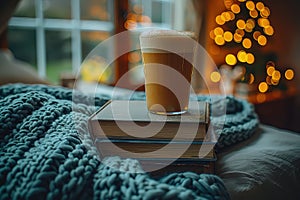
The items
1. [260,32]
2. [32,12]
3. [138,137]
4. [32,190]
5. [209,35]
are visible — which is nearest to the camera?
[32,190]

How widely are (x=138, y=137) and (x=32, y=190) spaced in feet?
0.60

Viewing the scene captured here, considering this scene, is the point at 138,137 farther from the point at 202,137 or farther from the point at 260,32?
the point at 260,32

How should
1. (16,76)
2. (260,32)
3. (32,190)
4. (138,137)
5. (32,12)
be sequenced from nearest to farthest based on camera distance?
(32,190)
(138,137)
(16,76)
(32,12)
(260,32)

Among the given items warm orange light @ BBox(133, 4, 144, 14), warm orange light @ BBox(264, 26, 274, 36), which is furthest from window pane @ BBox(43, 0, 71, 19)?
warm orange light @ BBox(264, 26, 274, 36)

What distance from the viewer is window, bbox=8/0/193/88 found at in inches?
87.1

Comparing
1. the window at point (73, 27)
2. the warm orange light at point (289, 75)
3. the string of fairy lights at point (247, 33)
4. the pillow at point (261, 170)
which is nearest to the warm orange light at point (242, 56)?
the string of fairy lights at point (247, 33)

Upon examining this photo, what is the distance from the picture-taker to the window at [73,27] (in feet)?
7.26

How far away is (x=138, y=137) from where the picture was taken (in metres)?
0.53

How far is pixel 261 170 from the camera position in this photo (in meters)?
0.63

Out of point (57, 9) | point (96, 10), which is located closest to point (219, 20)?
point (96, 10)

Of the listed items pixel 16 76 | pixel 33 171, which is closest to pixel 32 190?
pixel 33 171

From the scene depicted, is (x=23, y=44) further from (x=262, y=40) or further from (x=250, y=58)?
(x=262, y=40)

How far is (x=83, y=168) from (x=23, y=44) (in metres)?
1.99

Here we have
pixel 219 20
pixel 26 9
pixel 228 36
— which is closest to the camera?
pixel 26 9
